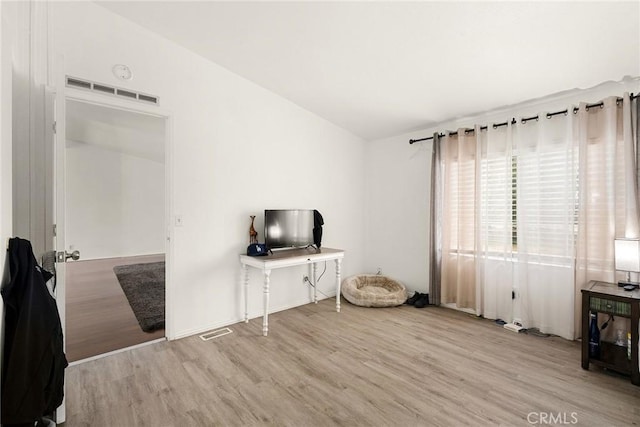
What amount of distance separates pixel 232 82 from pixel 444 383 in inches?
138

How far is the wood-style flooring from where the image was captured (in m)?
2.75

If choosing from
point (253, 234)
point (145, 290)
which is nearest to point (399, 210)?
point (253, 234)

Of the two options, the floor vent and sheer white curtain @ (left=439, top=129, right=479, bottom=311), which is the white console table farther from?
sheer white curtain @ (left=439, top=129, right=479, bottom=311)

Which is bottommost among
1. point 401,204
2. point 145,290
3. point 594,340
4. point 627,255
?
point 145,290

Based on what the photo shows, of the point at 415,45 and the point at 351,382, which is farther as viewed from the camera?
the point at 415,45

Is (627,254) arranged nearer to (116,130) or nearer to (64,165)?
(64,165)

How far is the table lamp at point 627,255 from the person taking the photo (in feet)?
7.68

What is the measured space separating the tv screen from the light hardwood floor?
999 mm

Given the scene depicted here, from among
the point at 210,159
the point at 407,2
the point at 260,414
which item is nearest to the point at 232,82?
the point at 210,159

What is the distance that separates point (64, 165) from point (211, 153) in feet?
4.66

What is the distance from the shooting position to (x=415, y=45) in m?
2.49

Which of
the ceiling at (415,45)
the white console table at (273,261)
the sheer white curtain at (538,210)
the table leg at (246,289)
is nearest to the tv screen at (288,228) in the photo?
the white console table at (273,261)

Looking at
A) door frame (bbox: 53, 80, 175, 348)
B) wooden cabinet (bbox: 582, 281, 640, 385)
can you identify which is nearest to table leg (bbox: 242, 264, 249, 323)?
door frame (bbox: 53, 80, 175, 348)

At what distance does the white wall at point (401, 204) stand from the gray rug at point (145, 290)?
3.05 metres
